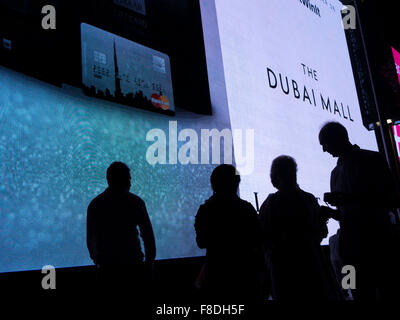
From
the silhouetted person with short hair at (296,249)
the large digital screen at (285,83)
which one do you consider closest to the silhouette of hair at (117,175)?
the silhouetted person with short hair at (296,249)

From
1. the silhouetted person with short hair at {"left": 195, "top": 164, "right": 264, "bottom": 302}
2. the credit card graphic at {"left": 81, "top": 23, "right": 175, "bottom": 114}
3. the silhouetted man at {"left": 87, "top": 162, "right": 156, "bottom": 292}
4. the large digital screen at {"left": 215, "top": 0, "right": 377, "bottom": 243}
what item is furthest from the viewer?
the large digital screen at {"left": 215, "top": 0, "right": 377, "bottom": 243}

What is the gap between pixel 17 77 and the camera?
A: 137 cm

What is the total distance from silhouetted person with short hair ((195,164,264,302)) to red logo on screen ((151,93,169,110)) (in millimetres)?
749

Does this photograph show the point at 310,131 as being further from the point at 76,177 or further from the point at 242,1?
the point at 76,177

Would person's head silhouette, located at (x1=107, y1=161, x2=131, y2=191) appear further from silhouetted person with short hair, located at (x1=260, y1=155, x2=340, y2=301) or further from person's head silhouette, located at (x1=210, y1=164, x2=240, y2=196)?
silhouetted person with short hair, located at (x1=260, y1=155, x2=340, y2=301)

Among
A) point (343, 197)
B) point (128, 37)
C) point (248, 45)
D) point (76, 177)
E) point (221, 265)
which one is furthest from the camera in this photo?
point (248, 45)

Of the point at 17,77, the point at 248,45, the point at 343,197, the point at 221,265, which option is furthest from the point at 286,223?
the point at 248,45

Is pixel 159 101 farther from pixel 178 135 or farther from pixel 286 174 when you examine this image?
pixel 286 174

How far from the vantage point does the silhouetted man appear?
4.34ft

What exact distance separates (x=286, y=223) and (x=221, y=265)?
0.32 m

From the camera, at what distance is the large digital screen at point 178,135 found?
1346mm

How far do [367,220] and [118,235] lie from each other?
884 mm

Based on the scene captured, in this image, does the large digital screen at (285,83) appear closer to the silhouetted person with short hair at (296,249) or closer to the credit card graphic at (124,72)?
the credit card graphic at (124,72)

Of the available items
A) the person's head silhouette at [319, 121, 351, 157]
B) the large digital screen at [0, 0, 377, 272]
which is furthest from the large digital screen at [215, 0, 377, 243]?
the person's head silhouette at [319, 121, 351, 157]
